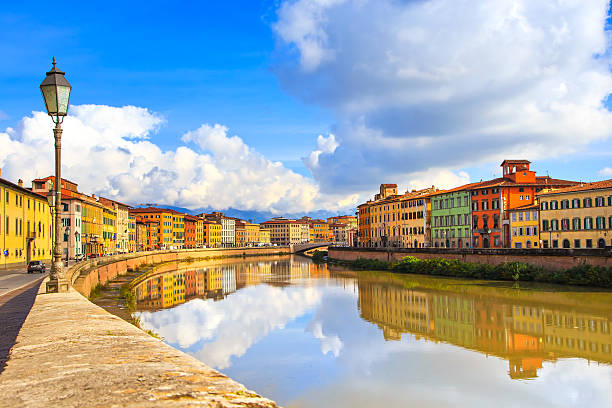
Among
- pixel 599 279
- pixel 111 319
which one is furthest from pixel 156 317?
pixel 599 279

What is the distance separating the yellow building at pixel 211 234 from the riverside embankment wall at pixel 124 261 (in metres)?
29.3

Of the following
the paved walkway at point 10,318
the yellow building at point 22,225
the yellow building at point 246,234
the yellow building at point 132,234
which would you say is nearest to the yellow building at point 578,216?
the paved walkway at point 10,318

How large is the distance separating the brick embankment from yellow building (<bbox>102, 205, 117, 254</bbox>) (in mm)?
82658

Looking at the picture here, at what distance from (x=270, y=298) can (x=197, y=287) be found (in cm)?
1319

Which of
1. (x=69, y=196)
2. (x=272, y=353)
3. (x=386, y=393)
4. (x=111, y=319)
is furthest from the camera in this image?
(x=69, y=196)

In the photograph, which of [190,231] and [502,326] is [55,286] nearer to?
[502,326]

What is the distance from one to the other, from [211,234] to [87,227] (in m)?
86.8

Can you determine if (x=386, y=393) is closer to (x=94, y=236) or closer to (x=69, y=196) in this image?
(x=69, y=196)

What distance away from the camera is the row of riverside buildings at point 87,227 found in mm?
44000

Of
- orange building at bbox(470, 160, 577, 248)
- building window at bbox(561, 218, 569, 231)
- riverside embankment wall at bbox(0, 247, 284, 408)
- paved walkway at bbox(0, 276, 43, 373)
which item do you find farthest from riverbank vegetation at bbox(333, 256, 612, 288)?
riverside embankment wall at bbox(0, 247, 284, 408)

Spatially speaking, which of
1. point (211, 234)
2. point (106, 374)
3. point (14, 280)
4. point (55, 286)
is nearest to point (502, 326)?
point (55, 286)

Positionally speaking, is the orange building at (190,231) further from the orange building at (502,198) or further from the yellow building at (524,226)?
the yellow building at (524,226)

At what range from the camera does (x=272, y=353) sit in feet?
62.7

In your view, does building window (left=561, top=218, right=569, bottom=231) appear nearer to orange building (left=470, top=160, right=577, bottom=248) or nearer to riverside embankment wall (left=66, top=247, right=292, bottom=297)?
orange building (left=470, top=160, right=577, bottom=248)
